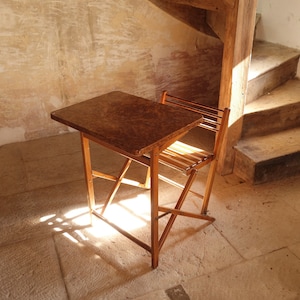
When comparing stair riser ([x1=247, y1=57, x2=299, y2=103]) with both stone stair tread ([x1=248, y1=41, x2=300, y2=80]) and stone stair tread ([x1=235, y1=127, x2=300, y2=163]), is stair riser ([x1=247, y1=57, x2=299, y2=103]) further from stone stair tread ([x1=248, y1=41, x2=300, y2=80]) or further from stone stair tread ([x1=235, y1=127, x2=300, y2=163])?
stone stair tread ([x1=235, y1=127, x2=300, y2=163])

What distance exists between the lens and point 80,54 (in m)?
3.39

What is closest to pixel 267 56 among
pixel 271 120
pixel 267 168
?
pixel 271 120

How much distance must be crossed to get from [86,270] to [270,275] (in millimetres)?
1062

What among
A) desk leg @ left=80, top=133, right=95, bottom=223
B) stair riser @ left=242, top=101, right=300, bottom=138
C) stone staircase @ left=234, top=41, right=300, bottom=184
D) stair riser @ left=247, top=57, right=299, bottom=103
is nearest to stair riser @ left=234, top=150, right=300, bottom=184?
stone staircase @ left=234, top=41, right=300, bottom=184

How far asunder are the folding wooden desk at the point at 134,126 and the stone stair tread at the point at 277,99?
121 centimetres

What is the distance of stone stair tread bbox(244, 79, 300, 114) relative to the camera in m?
2.87

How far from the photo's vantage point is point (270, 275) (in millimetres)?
1926

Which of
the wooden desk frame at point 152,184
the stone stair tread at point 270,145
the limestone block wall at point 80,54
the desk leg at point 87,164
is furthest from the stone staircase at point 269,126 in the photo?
the desk leg at point 87,164

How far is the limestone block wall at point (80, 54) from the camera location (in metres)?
3.14

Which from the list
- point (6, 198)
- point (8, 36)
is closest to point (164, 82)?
point (8, 36)

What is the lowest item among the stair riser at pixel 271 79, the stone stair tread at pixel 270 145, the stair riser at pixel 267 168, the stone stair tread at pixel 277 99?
the stair riser at pixel 267 168

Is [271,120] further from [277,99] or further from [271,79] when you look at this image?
[271,79]

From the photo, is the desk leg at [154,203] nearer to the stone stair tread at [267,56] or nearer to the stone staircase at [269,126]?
the stone staircase at [269,126]

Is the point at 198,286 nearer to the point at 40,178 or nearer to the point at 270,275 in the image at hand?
the point at 270,275
